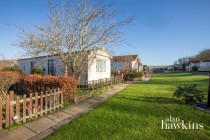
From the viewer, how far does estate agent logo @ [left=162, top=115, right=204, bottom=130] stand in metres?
4.47

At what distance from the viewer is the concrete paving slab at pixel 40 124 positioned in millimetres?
4452

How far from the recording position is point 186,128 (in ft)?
14.5

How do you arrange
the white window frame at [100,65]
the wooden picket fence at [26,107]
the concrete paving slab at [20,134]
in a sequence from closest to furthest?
1. the concrete paving slab at [20,134]
2. the wooden picket fence at [26,107]
3. the white window frame at [100,65]

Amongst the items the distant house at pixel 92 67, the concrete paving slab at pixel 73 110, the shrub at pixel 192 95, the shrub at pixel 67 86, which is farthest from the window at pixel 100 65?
the shrub at pixel 192 95

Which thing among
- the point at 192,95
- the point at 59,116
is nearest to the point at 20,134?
the point at 59,116

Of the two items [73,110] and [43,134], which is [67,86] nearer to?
[73,110]

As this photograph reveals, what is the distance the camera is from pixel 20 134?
13.5ft

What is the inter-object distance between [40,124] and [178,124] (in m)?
4.65

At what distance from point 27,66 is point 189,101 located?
73.0 feet

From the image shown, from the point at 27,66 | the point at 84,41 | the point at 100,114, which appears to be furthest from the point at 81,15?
the point at 27,66

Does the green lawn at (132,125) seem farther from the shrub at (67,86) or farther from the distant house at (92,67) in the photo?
the distant house at (92,67)

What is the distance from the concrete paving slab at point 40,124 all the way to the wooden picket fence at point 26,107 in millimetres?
382

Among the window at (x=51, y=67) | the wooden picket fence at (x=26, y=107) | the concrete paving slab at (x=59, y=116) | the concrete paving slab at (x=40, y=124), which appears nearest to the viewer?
the concrete paving slab at (x=40, y=124)

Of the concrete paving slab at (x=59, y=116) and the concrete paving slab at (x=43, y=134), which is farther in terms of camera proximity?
the concrete paving slab at (x=59, y=116)
